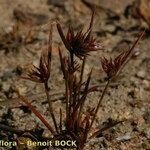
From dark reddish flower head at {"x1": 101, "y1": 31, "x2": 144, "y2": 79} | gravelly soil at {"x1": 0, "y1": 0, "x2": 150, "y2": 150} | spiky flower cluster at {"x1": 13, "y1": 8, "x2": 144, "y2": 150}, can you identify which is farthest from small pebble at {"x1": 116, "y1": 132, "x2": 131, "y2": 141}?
dark reddish flower head at {"x1": 101, "y1": 31, "x2": 144, "y2": 79}

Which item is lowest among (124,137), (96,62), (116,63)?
(124,137)

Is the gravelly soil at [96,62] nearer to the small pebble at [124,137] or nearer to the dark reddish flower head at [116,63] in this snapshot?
the small pebble at [124,137]

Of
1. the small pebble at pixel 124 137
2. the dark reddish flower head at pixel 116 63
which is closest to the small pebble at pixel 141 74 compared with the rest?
the small pebble at pixel 124 137

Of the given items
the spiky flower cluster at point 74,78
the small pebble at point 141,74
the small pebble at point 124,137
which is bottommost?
the small pebble at point 124,137

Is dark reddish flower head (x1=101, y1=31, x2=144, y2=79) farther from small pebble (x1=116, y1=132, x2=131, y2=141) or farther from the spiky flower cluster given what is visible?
small pebble (x1=116, y1=132, x2=131, y2=141)

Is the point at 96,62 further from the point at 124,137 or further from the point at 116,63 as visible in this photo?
the point at 116,63

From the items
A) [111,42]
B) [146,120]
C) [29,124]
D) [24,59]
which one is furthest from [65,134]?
[111,42]

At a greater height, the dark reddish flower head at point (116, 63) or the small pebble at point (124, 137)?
the dark reddish flower head at point (116, 63)

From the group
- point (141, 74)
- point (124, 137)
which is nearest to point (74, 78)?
point (124, 137)
